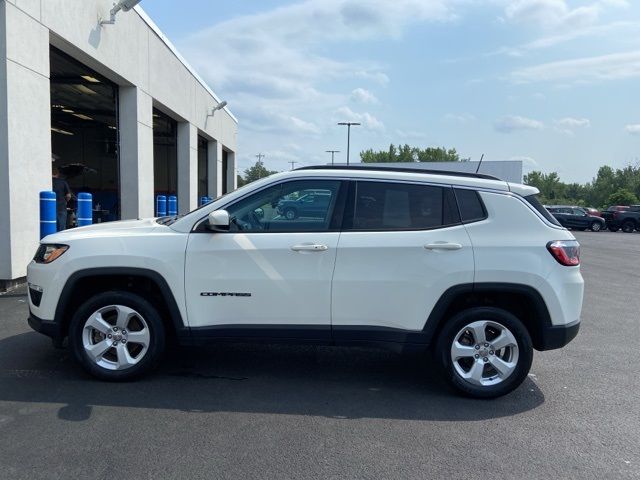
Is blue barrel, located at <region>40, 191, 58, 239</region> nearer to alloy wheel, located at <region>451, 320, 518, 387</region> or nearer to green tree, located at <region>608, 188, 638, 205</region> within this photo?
alloy wheel, located at <region>451, 320, 518, 387</region>

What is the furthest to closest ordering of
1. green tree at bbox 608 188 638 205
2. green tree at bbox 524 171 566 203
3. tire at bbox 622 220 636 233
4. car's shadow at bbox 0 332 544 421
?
green tree at bbox 524 171 566 203, green tree at bbox 608 188 638 205, tire at bbox 622 220 636 233, car's shadow at bbox 0 332 544 421

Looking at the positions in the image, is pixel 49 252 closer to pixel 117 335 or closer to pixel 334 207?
pixel 117 335

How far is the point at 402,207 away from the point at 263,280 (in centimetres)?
130

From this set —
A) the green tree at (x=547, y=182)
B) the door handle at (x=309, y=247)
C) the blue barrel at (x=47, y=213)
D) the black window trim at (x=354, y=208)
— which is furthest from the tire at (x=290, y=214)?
the green tree at (x=547, y=182)

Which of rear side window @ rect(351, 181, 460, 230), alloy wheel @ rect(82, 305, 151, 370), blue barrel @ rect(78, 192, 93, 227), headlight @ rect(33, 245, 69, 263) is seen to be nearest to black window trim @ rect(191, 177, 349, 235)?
rear side window @ rect(351, 181, 460, 230)

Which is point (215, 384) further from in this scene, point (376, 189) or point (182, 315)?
point (376, 189)

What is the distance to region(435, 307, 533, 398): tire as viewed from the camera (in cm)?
441

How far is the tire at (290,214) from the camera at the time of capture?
15.1 ft

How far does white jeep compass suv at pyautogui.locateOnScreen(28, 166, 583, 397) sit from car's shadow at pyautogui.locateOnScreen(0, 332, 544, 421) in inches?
8.6

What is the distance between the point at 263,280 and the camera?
4.41 m

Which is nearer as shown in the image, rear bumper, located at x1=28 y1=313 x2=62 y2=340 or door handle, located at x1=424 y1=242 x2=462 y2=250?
door handle, located at x1=424 y1=242 x2=462 y2=250

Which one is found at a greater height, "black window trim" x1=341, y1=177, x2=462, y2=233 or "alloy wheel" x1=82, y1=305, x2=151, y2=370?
"black window trim" x1=341, y1=177, x2=462, y2=233

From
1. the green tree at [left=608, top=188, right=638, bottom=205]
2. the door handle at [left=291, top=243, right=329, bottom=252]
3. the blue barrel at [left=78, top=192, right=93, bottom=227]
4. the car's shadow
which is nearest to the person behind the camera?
the car's shadow

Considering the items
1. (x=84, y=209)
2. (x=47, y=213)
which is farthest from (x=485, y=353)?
(x=84, y=209)
